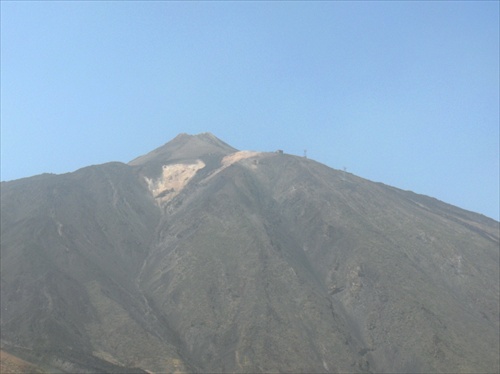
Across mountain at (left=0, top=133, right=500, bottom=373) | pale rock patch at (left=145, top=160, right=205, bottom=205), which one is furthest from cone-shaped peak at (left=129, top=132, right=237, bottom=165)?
mountain at (left=0, top=133, right=500, bottom=373)

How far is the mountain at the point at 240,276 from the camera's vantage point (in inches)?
2363

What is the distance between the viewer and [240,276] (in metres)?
75.0

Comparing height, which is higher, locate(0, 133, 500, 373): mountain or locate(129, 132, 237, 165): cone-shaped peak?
locate(129, 132, 237, 165): cone-shaped peak

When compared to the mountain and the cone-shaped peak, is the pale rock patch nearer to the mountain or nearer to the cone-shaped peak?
the mountain

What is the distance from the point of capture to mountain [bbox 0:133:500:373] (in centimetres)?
6003

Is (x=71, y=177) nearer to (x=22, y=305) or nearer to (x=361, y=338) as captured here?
(x=22, y=305)

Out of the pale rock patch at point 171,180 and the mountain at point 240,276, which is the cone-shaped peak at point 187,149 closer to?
the pale rock patch at point 171,180

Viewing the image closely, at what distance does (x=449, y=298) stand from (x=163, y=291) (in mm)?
38093

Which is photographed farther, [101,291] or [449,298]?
[449,298]

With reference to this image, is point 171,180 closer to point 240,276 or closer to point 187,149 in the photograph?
point 187,149

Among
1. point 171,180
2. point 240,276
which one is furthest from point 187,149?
point 240,276

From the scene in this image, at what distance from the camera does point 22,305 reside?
63.2 m

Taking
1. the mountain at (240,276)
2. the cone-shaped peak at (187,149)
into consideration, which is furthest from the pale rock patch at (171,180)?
the cone-shaped peak at (187,149)

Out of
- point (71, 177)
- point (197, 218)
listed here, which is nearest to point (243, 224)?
point (197, 218)
